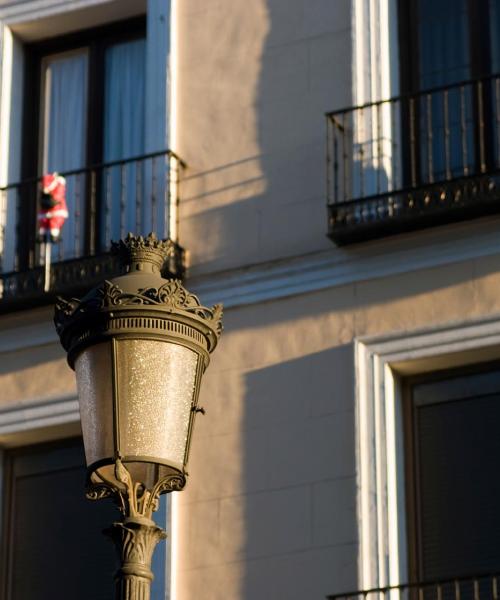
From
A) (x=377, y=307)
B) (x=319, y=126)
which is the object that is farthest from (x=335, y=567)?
(x=319, y=126)

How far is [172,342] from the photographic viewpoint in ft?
30.3

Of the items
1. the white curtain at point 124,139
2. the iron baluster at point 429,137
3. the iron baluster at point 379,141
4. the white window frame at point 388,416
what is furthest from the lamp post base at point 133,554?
the white curtain at point 124,139

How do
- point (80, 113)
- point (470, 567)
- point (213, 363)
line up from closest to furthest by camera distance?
point (470, 567) < point (213, 363) < point (80, 113)

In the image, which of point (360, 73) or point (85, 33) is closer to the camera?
point (360, 73)

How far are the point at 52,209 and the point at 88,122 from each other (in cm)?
109

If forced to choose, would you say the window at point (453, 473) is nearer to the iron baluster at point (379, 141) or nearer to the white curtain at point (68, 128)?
the iron baluster at point (379, 141)

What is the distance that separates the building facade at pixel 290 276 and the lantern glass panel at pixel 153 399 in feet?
13.3

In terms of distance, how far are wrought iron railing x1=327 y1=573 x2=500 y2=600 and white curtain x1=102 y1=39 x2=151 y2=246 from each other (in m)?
3.55

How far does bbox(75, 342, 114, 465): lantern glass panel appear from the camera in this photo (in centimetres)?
909

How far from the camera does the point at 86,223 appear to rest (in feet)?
51.4

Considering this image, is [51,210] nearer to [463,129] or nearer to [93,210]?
[93,210]

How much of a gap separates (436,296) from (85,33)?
13.9ft

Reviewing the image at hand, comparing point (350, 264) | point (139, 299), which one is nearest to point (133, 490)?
point (139, 299)

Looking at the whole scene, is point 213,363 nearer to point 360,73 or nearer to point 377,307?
point 377,307
